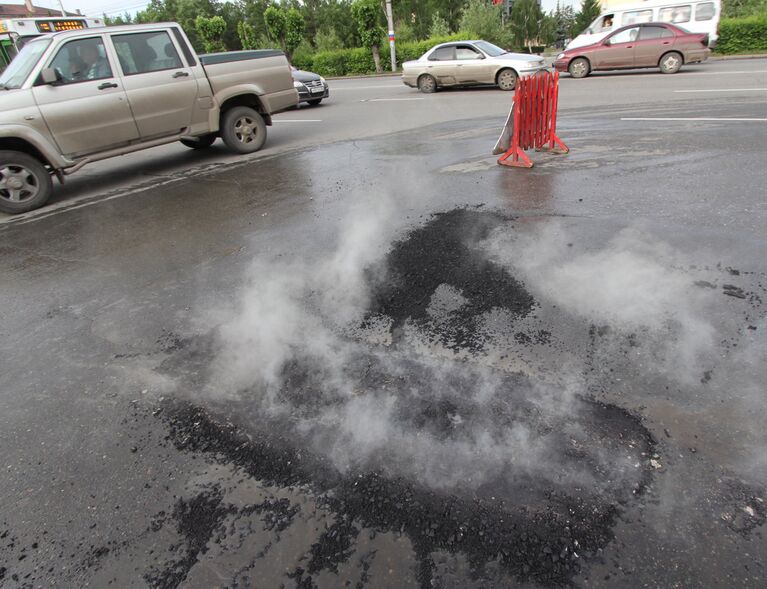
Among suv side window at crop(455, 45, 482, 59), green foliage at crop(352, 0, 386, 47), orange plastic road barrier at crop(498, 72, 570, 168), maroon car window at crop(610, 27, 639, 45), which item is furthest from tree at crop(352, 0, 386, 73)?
orange plastic road barrier at crop(498, 72, 570, 168)

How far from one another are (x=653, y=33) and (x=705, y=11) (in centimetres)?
532

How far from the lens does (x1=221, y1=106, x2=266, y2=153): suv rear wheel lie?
351 inches

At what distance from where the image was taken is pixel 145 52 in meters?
7.54

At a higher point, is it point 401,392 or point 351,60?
point 351,60

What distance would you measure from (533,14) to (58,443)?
40.8 m

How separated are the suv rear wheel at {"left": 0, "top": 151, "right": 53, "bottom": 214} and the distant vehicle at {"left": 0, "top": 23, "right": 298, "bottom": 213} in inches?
0.4

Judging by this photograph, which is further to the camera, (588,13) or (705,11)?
(588,13)

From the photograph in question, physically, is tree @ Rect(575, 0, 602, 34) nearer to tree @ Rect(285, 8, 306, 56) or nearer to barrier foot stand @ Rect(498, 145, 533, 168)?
tree @ Rect(285, 8, 306, 56)

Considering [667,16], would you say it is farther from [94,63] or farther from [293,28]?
[293,28]

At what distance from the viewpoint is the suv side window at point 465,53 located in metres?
15.3

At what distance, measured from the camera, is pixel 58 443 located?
2.66 metres

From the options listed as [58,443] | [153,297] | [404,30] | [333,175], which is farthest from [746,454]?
[404,30]

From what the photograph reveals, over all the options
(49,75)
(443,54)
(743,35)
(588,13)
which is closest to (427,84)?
(443,54)

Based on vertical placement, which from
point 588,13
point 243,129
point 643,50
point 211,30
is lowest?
point 643,50
